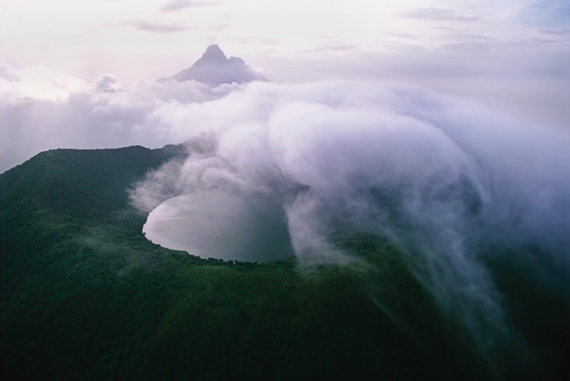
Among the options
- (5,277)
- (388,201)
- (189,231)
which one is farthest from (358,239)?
(5,277)

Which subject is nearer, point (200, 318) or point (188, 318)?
point (200, 318)

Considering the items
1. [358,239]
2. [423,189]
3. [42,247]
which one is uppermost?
[42,247]

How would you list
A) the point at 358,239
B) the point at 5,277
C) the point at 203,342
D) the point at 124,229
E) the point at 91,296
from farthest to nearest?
the point at 124,229 < the point at 358,239 < the point at 5,277 < the point at 91,296 < the point at 203,342

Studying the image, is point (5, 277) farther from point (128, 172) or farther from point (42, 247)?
point (128, 172)

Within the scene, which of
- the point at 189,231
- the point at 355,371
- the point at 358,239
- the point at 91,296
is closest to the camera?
the point at 355,371

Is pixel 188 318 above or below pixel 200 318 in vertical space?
below
